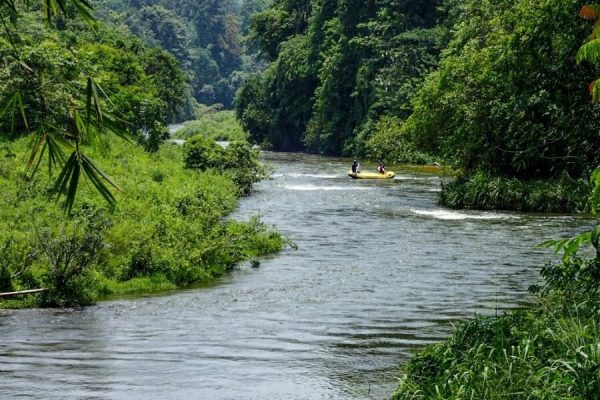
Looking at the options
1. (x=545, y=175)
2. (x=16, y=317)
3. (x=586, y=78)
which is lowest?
(x=16, y=317)

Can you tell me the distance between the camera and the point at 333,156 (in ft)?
273

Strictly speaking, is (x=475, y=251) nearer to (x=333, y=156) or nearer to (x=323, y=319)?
(x=323, y=319)

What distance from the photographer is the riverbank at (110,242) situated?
1919cm

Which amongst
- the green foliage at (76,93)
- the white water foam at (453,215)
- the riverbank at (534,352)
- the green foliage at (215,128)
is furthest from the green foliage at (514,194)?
the green foliage at (215,128)

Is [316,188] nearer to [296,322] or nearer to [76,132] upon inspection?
[296,322]

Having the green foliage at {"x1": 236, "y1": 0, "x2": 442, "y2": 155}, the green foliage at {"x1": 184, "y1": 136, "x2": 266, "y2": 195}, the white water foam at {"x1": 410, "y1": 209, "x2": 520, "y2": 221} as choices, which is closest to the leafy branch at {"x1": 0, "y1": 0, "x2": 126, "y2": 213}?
the white water foam at {"x1": 410, "y1": 209, "x2": 520, "y2": 221}

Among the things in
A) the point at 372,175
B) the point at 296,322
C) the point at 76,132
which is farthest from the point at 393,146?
the point at 76,132

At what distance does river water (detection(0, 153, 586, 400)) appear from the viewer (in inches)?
515

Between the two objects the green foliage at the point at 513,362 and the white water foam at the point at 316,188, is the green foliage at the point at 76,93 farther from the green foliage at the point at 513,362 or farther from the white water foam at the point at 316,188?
the white water foam at the point at 316,188

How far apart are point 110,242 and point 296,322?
6.68 meters

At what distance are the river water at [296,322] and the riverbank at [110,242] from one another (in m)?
0.75

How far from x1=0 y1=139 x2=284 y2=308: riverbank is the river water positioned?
747 mm

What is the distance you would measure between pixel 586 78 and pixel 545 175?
22591 mm

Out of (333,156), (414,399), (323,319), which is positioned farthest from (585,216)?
(333,156)
